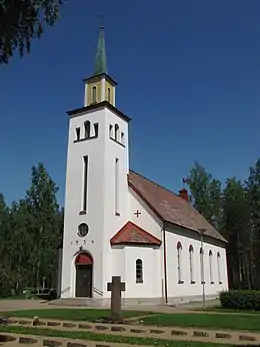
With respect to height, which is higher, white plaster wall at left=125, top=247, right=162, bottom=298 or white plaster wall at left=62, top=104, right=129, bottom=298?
white plaster wall at left=62, top=104, right=129, bottom=298

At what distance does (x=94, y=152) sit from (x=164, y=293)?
514 inches

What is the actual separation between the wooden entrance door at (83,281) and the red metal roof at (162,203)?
24.5 feet

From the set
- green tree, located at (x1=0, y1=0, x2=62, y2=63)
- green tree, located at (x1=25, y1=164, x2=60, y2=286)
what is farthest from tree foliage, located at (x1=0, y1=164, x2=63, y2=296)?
green tree, located at (x1=0, y1=0, x2=62, y2=63)

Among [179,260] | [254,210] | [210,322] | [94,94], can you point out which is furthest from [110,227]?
[254,210]

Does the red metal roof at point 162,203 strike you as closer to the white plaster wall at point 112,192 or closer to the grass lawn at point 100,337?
the white plaster wall at point 112,192

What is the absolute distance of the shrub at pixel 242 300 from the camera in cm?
2521

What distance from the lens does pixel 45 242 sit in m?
55.7

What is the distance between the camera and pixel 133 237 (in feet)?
102

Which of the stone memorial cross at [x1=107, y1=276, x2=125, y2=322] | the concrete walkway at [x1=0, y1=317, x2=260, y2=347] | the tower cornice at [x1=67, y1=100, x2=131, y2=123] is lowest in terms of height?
the concrete walkway at [x1=0, y1=317, x2=260, y2=347]

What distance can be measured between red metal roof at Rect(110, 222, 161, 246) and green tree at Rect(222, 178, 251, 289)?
32.5 metres

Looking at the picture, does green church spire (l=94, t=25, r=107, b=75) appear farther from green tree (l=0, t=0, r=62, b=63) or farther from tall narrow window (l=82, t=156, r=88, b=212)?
green tree (l=0, t=0, r=62, b=63)

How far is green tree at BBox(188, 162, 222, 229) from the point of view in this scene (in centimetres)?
6456

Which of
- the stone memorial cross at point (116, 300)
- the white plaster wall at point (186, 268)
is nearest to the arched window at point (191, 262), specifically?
the white plaster wall at point (186, 268)

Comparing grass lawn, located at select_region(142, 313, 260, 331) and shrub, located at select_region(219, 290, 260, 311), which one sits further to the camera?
shrub, located at select_region(219, 290, 260, 311)
